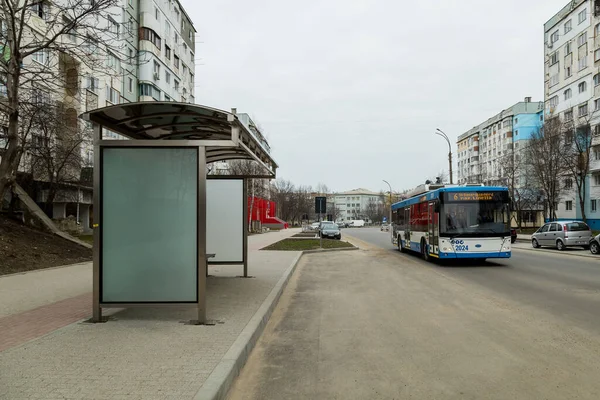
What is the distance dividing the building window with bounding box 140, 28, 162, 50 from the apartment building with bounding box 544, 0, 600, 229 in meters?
38.0

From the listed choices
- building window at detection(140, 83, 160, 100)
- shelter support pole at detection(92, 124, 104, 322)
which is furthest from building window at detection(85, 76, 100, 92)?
shelter support pole at detection(92, 124, 104, 322)

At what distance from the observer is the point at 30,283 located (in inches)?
402

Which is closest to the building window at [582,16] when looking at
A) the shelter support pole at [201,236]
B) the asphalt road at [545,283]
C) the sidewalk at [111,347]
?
the asphalt road at [545,283]

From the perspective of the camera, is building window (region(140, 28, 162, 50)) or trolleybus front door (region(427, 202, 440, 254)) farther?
building window (region(140, 28, 162, 50))

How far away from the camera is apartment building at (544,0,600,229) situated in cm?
4412

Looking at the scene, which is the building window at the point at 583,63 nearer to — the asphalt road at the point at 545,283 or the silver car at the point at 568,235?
the silver car at the point at 568,235

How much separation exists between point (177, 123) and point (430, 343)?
17.4ft

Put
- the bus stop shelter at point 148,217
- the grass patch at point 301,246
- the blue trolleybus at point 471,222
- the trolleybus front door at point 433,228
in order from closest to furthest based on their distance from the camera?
the bus stop shelter at point 148,217, the blue trolleybus at point 471,222, the trolleybus front door at point 433,228, the grass patch at point 301,246

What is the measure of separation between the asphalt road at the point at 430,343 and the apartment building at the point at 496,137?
5564cm

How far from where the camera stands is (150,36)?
136 feet

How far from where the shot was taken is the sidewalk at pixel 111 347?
3.79m

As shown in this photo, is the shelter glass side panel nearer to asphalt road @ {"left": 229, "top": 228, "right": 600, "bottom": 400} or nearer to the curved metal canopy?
the curved metal canopy

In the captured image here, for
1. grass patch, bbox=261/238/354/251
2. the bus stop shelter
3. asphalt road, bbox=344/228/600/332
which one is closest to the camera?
the bus stop shelter

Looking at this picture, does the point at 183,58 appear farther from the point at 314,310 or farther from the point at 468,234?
the point at 314,310
